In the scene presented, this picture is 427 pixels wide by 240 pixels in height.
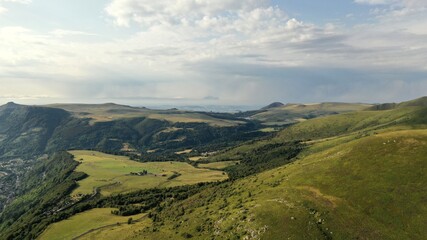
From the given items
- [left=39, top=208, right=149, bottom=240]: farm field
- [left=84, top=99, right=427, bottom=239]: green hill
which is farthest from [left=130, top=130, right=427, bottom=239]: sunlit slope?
[left=39, top=208, right=149, bottom=240]: farm field

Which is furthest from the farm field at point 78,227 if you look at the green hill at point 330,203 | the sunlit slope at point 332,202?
the sunlit slope at point 332,202

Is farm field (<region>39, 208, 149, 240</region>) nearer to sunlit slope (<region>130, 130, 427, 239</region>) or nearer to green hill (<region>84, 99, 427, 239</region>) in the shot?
green hill (<region>84, 99, 427, 239</region>)

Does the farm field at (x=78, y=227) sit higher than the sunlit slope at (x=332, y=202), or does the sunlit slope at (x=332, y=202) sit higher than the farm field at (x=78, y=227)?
the sunlit slope at (x=332, y=202)

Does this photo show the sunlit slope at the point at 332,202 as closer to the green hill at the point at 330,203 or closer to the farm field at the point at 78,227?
the green hill at the point at 330,203

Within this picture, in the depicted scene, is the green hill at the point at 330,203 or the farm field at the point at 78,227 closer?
the green hill at the point at 330,203

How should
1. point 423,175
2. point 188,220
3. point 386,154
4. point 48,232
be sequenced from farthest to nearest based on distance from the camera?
point 48,232 → point 386,154 → point 188,220 → point 423,175

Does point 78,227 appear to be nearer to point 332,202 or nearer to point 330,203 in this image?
point 330,203

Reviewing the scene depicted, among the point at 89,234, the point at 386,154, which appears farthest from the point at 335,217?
the point at 89,234

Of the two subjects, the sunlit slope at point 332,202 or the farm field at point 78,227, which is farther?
the farm field at point 78,227

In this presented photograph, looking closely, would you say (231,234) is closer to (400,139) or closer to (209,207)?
(209,207)
